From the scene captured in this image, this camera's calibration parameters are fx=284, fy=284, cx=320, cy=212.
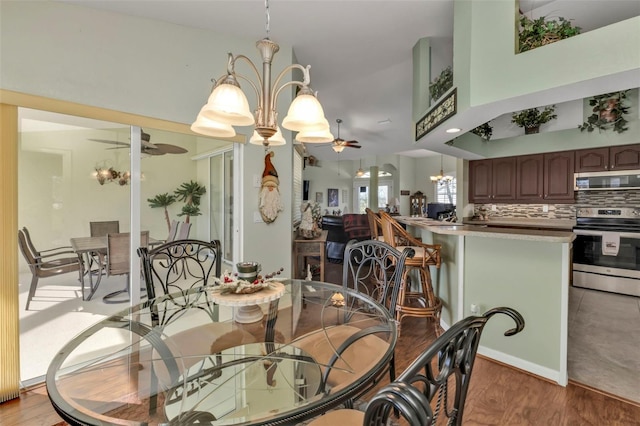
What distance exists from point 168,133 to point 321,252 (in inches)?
81.5

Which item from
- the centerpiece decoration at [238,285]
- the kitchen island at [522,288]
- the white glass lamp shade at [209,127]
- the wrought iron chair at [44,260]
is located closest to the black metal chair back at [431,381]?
the centerpiece decoration at [238,285]

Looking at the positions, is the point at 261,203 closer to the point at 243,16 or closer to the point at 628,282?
the point at 243,16

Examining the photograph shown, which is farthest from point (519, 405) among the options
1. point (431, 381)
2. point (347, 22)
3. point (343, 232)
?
point (343, 232)

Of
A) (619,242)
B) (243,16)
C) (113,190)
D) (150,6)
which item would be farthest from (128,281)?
(619,242)

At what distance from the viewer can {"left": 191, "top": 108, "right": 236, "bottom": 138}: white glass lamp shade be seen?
1.50m

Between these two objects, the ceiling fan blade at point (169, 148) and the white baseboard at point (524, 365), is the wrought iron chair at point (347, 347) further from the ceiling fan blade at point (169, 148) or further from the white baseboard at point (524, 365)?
the ceiling fan blade at point (169, 148)

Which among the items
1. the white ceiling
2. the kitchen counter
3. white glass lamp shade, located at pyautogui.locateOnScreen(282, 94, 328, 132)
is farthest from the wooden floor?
the kitchen counter

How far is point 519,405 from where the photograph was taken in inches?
71.6

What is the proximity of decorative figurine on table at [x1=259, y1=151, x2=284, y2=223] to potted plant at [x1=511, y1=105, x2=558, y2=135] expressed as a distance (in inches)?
136

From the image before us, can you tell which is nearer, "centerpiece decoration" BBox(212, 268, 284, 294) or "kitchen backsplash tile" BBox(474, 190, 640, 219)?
"centerpiece decoration" BBox(212, 268, 284, 294)

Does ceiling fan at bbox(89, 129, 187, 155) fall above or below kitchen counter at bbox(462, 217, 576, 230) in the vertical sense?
above

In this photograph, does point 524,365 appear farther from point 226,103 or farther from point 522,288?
point 226,103

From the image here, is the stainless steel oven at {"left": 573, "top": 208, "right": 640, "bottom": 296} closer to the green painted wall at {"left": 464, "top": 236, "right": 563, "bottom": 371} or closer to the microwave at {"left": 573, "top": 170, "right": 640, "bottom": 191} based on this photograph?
the microwave at {"left": 573, "top": 170, "right": 640, "bottom": 191}

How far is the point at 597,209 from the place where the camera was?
159 inches
